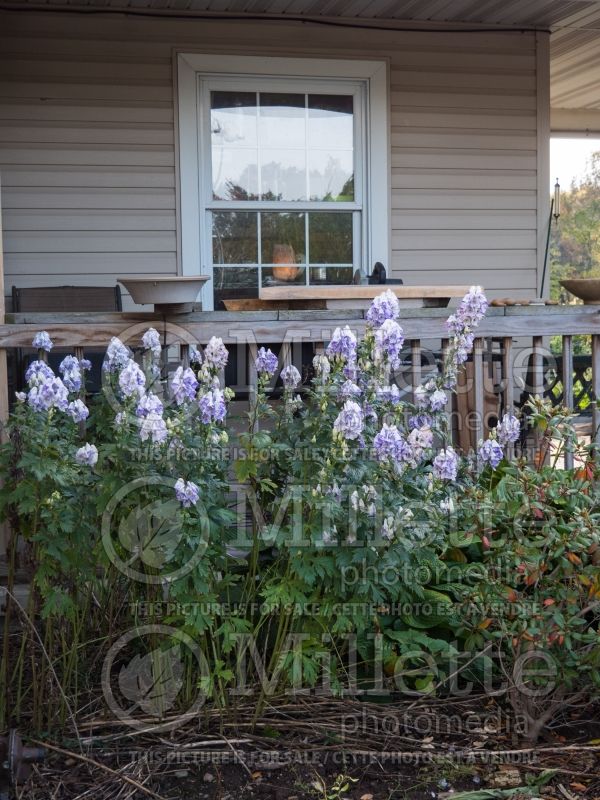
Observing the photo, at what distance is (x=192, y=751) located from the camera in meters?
2.58

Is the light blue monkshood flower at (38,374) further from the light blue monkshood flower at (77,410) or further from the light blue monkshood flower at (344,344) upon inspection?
the light blue monkshood flower at (344,344)

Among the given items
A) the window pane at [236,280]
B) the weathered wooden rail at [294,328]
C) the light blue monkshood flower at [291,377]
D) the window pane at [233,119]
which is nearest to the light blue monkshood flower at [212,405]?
the light blue monkshood flower at [291,377]

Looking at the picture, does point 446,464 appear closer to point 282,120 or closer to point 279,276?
point 279,276

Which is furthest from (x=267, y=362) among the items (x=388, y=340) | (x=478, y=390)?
(x=478, y=390)

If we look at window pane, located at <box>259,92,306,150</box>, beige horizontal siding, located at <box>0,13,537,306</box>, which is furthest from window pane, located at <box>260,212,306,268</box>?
beige horizontal siding, located at <box>0,13,537,306</box>

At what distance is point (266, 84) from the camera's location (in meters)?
6.02

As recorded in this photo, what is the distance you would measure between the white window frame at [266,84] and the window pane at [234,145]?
0.28 feet

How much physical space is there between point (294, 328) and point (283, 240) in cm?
285

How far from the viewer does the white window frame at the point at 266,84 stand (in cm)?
588

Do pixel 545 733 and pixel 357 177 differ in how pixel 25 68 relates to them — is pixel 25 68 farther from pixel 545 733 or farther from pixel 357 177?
pixel 545 733

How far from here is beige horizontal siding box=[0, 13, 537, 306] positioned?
226 inches

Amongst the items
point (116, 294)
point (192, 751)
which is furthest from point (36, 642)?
point (116, 294)

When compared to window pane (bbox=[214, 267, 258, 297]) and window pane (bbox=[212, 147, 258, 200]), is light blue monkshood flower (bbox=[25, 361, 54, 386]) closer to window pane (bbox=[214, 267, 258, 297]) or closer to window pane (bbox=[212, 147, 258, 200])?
window pane (bbox=[214, 267, 258, 297])

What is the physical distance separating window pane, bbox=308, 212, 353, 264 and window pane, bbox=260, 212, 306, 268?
67 mm
